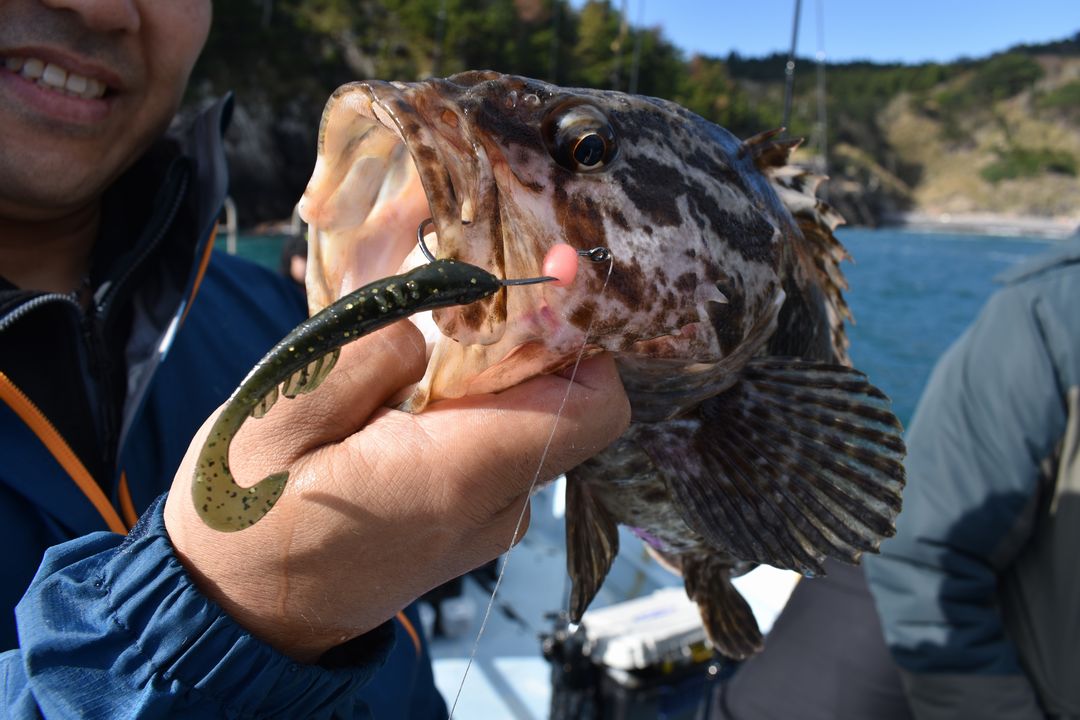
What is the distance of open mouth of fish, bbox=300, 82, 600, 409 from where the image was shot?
3.75 feet

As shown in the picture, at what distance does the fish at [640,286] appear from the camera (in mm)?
1198

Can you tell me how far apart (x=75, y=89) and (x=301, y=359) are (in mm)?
1494

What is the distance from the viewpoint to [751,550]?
64.5 inches

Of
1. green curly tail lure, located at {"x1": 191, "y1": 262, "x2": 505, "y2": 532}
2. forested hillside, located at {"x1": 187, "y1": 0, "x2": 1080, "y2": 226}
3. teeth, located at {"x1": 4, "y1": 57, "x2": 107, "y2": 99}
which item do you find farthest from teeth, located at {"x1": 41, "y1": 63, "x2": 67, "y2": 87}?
forested hillside, located at {"x1": 187, "y1": 0, "x2": 1080, "y2": 226}

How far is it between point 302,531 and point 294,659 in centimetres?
23

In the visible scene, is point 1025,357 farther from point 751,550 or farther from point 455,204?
point 455,204

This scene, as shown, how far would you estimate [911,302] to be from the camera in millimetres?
26531

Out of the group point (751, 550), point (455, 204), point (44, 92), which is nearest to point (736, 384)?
point (751, 550)

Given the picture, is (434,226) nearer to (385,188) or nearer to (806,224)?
(385,188)

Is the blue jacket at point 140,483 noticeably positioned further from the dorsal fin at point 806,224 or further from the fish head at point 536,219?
the dorsal fin at point 806,224

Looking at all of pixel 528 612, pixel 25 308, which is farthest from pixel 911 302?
pixel 25 308

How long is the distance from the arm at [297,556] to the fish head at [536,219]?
0.10 metres

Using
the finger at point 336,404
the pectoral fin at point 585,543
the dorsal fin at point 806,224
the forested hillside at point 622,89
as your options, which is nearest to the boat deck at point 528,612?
the pectoral fin at point 585,543

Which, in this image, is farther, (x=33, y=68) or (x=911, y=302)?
(x=911, y=302)
